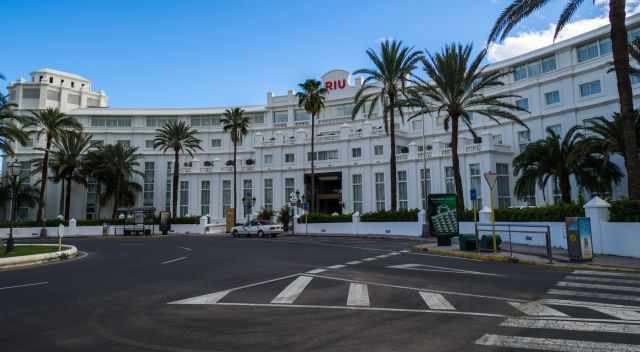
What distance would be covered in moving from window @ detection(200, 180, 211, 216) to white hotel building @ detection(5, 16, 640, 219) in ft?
0.46

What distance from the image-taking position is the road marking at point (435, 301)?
24.8ft

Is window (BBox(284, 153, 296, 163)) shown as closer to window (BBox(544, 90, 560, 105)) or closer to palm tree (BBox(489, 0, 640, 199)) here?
window (BBox(544, 90, 560, 105))

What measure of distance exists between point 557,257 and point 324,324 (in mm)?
13237

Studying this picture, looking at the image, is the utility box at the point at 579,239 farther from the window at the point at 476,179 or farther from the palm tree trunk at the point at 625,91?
the window at the point at 476,179

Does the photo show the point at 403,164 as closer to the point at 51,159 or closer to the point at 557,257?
the point at 557,257

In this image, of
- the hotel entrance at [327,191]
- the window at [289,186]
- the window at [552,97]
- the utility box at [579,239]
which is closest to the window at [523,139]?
the window at [552,97]

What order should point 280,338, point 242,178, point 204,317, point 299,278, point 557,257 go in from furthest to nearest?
point 242,178
point 557,257
point 299,278
point 204,317
point 280,338

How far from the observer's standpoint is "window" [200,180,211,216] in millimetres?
60281

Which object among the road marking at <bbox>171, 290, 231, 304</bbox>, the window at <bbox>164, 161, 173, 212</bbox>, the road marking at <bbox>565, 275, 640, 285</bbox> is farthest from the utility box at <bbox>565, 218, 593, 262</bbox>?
the window at <bbox>164, 161, 173, 212</bbox>

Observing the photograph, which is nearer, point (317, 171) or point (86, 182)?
point (317, 171)

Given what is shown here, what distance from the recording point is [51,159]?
202ft

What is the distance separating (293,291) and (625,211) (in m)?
13.9

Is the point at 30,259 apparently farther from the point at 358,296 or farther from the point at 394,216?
the point at 394,216

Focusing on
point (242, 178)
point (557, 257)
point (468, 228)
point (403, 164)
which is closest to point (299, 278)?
point (557, 257)
